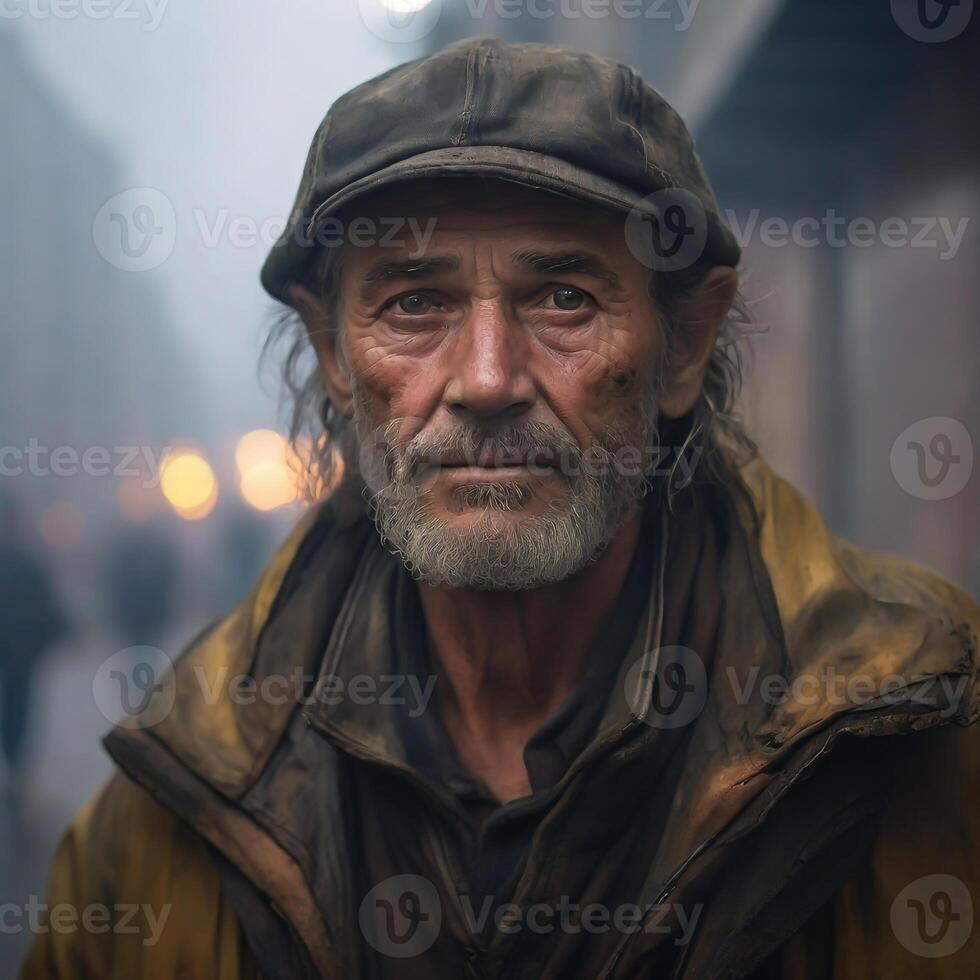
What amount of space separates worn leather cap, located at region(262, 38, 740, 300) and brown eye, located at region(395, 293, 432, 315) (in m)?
0.14

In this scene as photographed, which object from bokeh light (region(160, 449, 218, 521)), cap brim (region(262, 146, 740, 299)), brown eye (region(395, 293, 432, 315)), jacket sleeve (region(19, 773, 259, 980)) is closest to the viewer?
cap brim (region(262, 146, 740, 299))

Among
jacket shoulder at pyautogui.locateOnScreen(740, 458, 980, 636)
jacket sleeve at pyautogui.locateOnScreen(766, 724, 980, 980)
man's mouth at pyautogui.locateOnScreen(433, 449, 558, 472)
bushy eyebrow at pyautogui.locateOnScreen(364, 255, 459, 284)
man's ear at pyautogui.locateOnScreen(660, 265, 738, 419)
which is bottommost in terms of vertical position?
jacket sleeve at pyautogui.locateOnScreen(766, 724, 980, 980)

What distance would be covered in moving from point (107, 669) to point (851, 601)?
1227 millimetres

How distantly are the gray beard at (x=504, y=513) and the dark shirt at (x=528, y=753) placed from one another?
14cm

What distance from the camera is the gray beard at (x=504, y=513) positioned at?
1172mm

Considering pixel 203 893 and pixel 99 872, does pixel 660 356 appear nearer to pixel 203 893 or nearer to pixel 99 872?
pixel 203 893

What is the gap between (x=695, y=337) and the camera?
4.46ft

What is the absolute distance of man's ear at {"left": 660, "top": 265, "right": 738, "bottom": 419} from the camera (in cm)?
133

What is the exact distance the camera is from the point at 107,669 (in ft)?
5.42

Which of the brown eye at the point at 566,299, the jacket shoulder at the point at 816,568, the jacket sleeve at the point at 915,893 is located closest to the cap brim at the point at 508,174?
the brown eye at the point at 566,299

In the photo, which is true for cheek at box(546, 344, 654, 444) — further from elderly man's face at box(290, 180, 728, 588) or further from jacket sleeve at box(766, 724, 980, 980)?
jacket sleeve at box(766, 724, 980, 980)

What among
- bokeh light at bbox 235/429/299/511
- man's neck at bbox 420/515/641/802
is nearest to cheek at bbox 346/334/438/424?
man's neck at bbox 420/515/641/802

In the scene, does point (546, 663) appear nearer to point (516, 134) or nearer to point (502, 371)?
point (502, 371)

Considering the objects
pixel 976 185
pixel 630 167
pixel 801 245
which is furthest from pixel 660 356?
pixel 976 185
